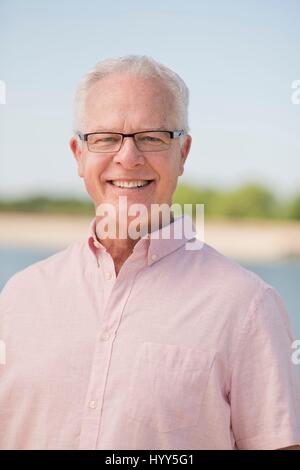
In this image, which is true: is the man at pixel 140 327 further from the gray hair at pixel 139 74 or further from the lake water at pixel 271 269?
the lake water at pixel 271 269

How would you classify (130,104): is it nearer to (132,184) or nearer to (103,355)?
(132,184)

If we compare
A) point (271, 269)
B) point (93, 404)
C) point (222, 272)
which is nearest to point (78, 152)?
point (222, 272)

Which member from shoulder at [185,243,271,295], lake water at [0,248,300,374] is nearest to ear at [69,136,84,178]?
shoulder at [185,243,271,295]

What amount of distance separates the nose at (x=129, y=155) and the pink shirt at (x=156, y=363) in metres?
0.14

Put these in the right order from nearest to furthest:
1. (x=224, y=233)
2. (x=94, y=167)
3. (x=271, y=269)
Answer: (x=94, y=167)
(x=224, y=233)
(x=271, y=269)

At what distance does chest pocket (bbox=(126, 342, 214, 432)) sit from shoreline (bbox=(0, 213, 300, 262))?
10.8 metres

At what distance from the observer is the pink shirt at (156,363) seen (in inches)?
40.0

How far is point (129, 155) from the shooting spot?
1.08 m

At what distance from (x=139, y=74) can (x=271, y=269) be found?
40.2 ft

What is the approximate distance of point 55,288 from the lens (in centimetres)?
116

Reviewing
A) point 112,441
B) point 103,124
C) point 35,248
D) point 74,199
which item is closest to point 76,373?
point 112,441

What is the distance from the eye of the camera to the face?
1087 mm

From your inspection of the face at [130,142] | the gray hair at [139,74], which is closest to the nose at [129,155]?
the face at [130,142]

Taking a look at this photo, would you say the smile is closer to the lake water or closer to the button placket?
the button placket
